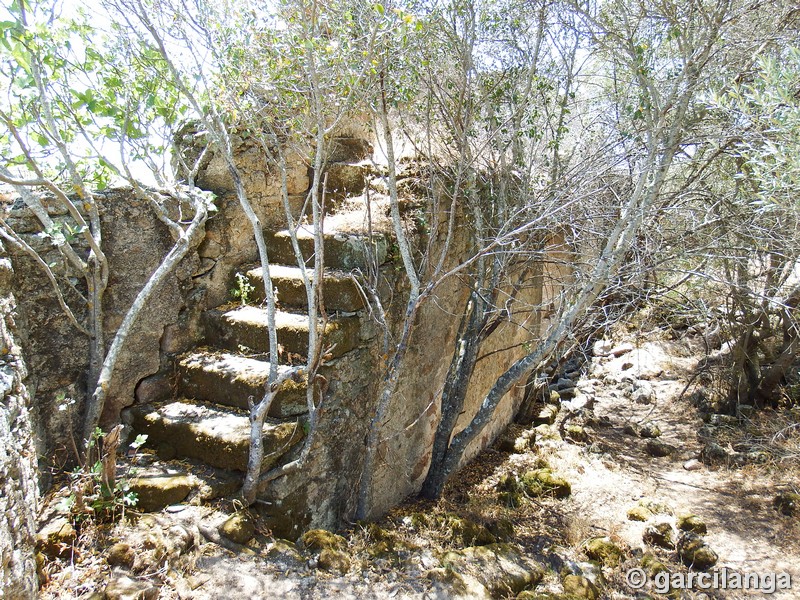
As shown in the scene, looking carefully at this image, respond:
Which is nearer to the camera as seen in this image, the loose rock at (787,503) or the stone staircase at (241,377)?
the stone staircase at (241,377)

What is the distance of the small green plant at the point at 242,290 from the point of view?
4.58 metres

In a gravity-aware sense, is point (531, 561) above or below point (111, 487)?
below

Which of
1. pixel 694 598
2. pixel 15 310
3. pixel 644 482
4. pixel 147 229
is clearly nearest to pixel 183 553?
pixel 15 310

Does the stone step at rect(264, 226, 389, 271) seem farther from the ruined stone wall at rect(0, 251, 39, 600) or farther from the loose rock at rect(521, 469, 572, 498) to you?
the loose rock at rect(521, 469, 572, 498)

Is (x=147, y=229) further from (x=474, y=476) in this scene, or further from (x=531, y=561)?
(x=474, y=476)

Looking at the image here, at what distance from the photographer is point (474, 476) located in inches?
233

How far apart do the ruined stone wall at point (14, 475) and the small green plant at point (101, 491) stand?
20cm

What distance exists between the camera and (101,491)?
308 centimetres

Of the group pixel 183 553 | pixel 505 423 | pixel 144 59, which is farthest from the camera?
pixel 505 423

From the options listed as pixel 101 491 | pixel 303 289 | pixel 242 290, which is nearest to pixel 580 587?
pixel 303 289

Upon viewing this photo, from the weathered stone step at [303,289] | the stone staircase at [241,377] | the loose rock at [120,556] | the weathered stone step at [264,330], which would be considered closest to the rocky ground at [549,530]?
the loose rock at [120,556]

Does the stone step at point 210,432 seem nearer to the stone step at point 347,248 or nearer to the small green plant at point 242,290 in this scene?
the small green plant at point 242,290

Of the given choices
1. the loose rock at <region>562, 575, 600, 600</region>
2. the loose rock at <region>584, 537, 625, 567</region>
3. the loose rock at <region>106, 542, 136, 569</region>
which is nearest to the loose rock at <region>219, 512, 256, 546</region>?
the loose rock at <region>106, 542, 136, 569</region>

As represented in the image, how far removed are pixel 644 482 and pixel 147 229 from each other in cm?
551
